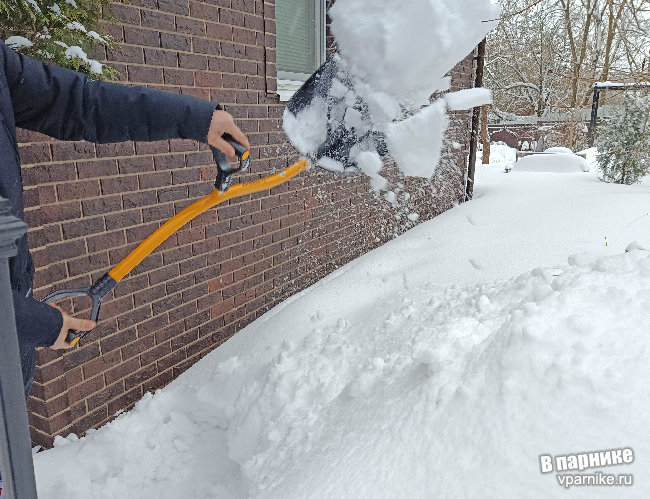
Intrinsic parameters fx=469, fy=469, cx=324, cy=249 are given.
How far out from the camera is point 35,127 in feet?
5.09

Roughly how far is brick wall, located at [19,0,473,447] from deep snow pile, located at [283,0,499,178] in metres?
0.80

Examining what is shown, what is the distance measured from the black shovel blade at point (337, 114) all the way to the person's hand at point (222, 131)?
0.77m

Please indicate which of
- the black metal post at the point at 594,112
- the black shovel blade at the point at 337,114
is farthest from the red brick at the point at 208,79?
the black metal post at the point at 594,112

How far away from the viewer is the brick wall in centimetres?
220

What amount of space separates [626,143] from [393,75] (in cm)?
642

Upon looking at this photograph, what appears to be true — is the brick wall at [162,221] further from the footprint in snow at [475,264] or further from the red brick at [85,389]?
the footprint in snow at [475,264]

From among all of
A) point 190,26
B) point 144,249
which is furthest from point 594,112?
point 144,249

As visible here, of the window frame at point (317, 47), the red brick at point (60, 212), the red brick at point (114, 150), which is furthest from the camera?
the window frame at point (317, 47)

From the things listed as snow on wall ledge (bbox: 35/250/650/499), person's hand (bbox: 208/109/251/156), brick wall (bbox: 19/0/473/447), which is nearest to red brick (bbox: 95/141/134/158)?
brick wall (bbox: 19/0/473/447)

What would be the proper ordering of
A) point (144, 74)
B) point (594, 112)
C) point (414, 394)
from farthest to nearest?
point (594, 112)
point (144, 74)
point (414, 394)

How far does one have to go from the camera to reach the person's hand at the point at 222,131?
5.28 ft

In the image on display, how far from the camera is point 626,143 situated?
7.11m

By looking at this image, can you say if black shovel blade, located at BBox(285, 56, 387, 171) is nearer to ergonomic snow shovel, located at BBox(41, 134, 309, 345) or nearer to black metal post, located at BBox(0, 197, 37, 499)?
ergonomic snow shovel, located at BBox(41, 134, 309, 345)

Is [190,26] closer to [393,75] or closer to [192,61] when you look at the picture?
[192,61]
